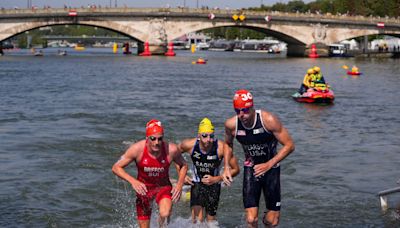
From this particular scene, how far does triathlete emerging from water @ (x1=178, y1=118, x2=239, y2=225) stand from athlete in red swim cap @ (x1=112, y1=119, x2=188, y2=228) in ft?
2.10

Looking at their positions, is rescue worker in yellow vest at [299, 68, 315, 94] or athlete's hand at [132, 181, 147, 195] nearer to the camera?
athlete's hand at [132, 181, 147, 195]

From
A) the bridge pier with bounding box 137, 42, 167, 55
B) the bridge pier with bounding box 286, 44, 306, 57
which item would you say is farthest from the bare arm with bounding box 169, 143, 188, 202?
the bridge pier with bounding box 286, 44, 306, 57

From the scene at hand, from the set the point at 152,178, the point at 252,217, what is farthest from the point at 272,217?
the point at 152,178

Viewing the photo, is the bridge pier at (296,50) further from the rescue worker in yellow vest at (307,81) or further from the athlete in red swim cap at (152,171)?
the athlete in red swim cap at (152,171)

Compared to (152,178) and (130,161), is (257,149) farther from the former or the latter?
(130,161)

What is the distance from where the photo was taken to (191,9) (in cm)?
10912

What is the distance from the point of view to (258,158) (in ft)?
36.1

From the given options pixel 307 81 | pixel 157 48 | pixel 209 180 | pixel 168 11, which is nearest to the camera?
pixel 209 180

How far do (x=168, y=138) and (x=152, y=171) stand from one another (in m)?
14.3

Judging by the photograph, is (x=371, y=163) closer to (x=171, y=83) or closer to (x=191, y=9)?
(x=171, y=83)

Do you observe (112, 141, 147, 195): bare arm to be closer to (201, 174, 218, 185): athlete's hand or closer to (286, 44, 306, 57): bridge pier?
(201, 174, 218, 185): athlete's hand

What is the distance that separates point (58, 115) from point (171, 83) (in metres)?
21.4

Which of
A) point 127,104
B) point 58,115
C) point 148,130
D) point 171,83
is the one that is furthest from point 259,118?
point 171,83

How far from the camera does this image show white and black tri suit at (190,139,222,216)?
1143cm
